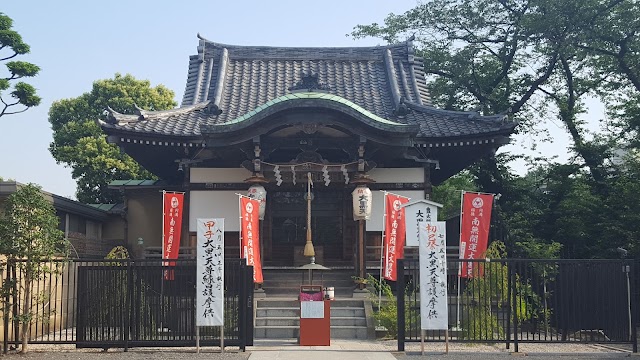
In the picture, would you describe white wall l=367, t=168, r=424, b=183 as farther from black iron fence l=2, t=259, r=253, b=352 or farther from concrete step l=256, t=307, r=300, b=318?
black iron fence l=2, t=259, r=253, b=352

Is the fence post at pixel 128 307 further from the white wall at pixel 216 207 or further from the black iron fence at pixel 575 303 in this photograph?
the white wall at pixel 216 207

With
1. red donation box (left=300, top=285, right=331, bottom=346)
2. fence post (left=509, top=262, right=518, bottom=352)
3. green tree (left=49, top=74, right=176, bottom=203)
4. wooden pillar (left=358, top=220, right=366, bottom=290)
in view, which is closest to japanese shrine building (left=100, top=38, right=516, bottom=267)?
wooden pillar (left=358, top=220, right=366, bottom=290)

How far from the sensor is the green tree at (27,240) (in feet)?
39.2

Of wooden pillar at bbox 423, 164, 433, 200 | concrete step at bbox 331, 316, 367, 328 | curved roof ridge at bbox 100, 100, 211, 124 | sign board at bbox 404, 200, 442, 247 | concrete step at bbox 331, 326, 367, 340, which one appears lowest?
concrete step at bbox 331, 326, 367, 340

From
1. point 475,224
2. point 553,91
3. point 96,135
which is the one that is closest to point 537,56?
point 553,91

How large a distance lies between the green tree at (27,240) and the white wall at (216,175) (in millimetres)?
6697

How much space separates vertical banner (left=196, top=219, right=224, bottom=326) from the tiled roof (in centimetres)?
577

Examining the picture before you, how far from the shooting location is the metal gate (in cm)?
1242

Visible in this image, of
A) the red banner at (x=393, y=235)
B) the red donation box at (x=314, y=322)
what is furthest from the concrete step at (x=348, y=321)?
the red donation box at (x=314, y=322)

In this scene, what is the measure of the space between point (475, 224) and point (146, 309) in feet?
27.9

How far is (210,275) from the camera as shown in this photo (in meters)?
12.5

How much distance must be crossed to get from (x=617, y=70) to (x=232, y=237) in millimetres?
15475

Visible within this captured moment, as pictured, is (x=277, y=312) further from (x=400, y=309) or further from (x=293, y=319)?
(x=400, y=309)

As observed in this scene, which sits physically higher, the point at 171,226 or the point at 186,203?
the point at 186,203
